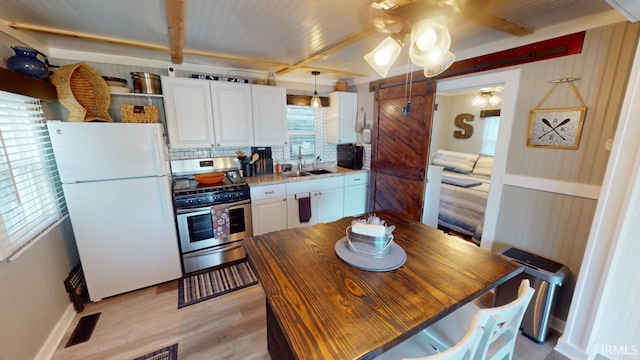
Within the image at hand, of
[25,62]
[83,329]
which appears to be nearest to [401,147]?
[25,62]

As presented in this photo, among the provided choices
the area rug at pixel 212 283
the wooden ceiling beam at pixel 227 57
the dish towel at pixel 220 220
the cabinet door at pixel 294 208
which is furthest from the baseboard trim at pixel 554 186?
the dish towel at pixel 220 220

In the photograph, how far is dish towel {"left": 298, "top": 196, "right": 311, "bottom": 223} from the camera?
10.3ft

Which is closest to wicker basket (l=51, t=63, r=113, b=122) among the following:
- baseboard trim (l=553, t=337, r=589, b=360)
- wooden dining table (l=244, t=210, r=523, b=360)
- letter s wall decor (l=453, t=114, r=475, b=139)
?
wooden dining table (l=244, t=210, r=523, b=360)

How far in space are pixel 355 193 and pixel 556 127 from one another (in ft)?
7.51

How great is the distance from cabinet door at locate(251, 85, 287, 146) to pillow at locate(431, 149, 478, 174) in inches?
139

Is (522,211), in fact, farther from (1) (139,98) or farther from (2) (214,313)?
(1) (139,98)

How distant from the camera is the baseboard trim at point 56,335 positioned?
5.43ft

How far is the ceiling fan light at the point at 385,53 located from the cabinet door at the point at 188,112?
6.78 feet

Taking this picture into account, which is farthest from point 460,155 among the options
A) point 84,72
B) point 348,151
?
point 84,72

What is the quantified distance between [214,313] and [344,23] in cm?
253

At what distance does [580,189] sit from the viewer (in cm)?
171

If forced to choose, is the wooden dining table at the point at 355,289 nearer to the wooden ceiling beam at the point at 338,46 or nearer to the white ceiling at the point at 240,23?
the white ceiling at the point at 240,23

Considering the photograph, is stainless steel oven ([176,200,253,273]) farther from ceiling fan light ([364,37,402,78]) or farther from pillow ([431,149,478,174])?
pillow ([431,149,478,174])

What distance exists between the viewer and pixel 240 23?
1736 mm
